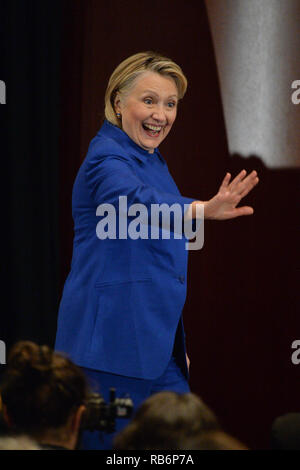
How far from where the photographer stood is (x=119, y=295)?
198cm

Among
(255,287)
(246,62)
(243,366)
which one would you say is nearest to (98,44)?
(246,62)

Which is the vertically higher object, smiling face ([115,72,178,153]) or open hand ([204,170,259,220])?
smiling face ([115,72,178,153])

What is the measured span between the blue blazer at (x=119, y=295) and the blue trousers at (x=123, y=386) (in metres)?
0.02

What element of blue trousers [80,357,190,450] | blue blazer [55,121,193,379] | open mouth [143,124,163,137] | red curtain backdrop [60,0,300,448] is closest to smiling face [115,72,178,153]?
open mouth [143,124,163,137]

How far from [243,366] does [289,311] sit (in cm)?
25

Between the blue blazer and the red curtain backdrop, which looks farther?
the red curtain backdrop

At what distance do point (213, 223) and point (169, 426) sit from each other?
166cm

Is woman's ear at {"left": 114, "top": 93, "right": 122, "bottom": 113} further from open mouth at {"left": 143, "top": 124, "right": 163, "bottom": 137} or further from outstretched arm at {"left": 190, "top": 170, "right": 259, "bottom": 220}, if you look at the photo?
outstretched arm at {"left": 190, "top": 170, "right": 259, "bottom": 220}

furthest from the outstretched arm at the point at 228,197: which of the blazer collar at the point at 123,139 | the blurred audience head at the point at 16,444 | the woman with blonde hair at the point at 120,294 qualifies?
the blurred audience head at the point at 16,444

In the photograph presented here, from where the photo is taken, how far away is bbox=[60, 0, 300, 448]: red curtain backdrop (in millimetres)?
2785

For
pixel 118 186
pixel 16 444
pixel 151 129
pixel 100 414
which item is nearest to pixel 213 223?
pixel 151 129

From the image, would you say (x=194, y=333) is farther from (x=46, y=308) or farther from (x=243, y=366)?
(x=46, y=308)

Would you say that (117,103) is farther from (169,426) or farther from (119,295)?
(169,426)

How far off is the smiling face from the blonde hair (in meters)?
0.01
